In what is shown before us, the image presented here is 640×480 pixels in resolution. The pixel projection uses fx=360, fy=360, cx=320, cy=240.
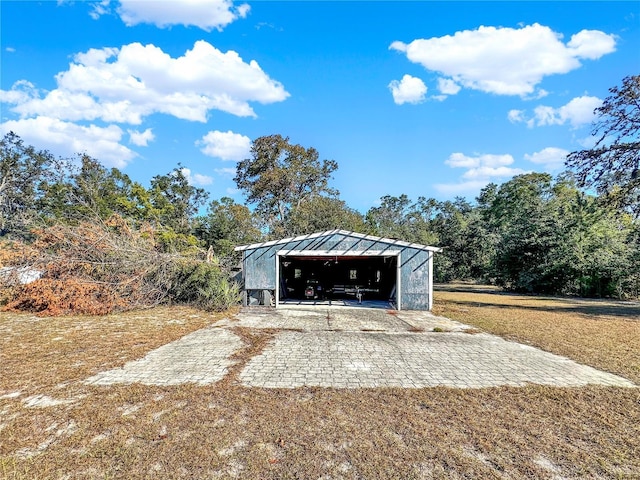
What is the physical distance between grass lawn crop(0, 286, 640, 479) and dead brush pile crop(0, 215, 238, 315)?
5889mm

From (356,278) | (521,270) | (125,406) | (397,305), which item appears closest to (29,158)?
(356,278)

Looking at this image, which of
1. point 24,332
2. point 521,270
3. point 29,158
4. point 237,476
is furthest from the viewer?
point 29,158

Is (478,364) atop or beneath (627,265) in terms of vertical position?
beneath

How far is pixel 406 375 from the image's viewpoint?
524 cm

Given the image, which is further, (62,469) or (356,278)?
(356,278)

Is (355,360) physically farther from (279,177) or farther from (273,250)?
(279,177)

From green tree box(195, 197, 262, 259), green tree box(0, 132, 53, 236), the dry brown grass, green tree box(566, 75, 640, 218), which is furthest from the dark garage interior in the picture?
green tree box(0, 132, 53, 236)

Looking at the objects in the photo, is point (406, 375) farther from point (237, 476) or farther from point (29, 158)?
point (29, 158)

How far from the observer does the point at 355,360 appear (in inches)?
236

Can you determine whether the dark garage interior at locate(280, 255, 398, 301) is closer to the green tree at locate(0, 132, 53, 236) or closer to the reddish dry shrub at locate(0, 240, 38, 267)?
the reddish dry shrub at locate(0, 240, 38, 267)

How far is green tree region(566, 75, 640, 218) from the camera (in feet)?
40.3

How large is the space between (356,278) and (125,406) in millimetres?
17695

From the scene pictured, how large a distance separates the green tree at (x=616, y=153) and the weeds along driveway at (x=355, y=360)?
350 inches

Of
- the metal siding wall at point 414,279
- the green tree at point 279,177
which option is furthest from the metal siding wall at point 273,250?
the green tree at point 279,177
